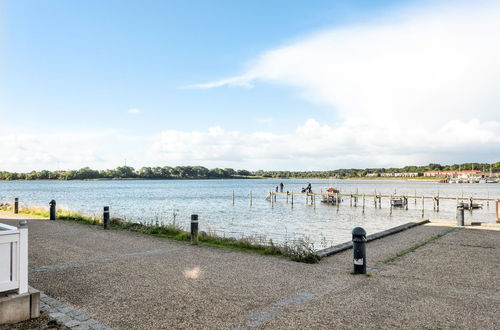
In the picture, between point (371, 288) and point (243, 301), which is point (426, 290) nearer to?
point (371, 288)

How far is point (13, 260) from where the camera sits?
16.4 ft

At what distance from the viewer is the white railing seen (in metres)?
4.93

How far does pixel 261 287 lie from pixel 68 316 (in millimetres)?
3218

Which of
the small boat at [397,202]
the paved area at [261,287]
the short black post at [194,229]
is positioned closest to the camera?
the paved area at [261,287]

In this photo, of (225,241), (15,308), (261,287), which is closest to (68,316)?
(15,308)

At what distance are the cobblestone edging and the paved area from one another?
100 millimetres

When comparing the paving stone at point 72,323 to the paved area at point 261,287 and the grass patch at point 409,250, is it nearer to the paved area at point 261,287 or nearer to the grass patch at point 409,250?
the paved area at point 261,287

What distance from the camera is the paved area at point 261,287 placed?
5.08 metres

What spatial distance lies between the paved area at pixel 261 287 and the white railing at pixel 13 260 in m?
0.95

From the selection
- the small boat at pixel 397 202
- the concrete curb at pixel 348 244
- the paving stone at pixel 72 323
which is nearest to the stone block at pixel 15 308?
the paving stone at pixel 72 323

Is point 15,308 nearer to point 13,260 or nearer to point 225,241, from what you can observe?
point 13,260

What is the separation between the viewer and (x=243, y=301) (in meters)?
5.80

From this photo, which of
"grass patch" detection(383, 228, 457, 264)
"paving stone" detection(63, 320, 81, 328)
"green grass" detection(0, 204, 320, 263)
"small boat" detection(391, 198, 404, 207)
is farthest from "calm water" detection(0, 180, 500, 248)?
"paving stone" detection(63, 320, 81, 328)

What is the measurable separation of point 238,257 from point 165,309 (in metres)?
4.13
